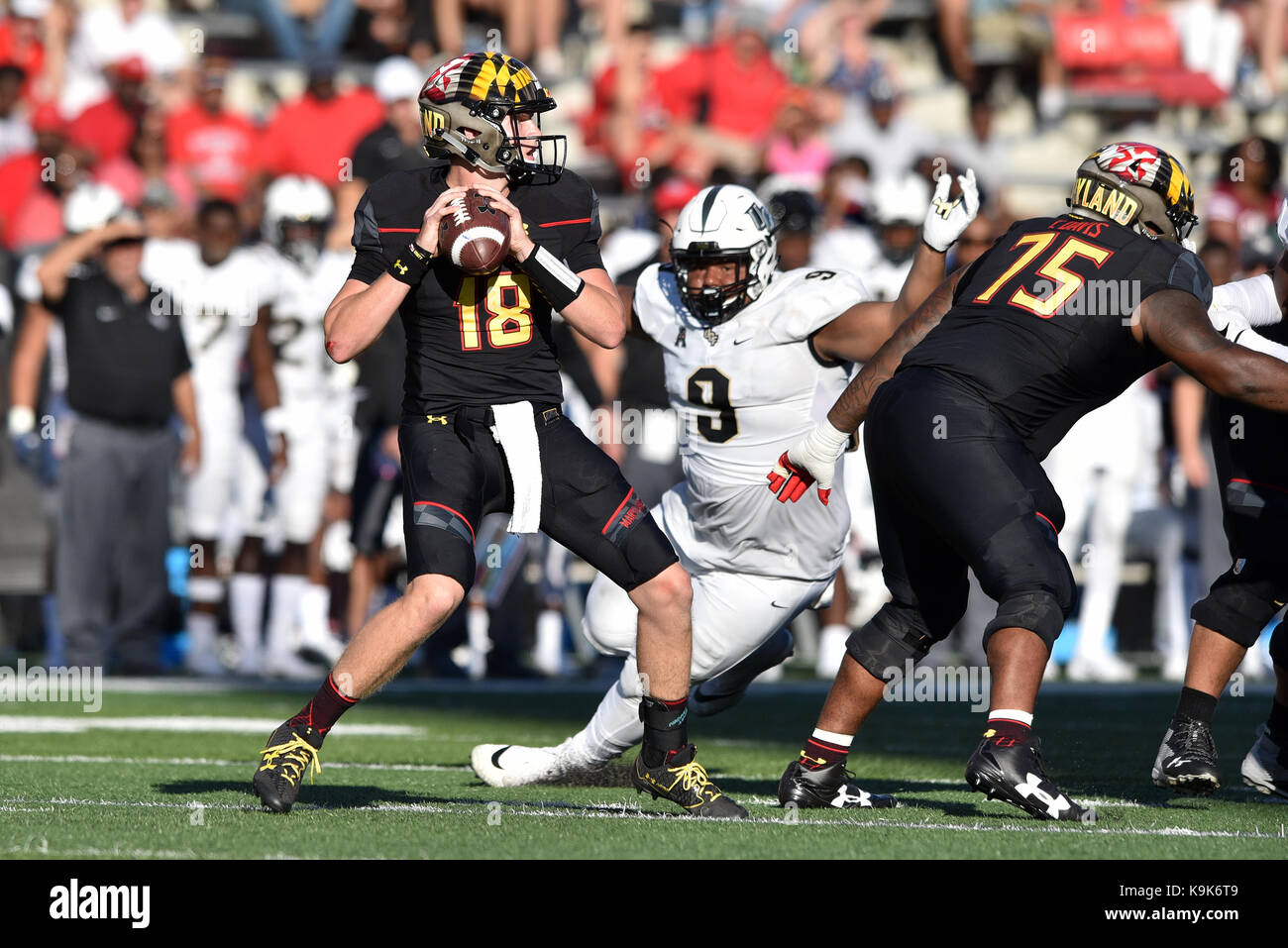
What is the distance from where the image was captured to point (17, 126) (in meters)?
13.5

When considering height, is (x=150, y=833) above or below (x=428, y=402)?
below

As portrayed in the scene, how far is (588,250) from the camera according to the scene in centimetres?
526

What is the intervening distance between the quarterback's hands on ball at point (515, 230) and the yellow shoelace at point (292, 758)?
51.4 inches

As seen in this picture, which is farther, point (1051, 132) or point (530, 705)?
point (1051, 132)

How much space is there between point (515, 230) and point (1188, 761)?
7.33ft

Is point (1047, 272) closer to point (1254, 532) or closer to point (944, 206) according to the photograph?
point (944, 206)

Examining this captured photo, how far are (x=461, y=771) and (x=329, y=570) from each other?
557 cm

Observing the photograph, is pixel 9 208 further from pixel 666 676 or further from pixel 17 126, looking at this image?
pixel 666 676

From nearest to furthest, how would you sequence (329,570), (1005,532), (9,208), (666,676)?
(1005,532)
(666,676)
(329,570)
(9,208)

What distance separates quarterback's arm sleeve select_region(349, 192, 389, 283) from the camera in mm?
5109

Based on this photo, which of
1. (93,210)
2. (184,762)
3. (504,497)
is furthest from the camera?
(93,210)

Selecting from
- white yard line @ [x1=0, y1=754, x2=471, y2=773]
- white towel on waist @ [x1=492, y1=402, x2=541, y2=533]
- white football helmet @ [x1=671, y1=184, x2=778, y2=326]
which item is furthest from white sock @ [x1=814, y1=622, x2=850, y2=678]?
white towel on waist @ [x1=492, y1=402, x2=541, y2=533]

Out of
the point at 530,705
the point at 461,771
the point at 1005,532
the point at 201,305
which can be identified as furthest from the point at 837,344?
the point at 201,305

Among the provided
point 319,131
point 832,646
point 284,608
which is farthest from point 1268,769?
point 319,131
